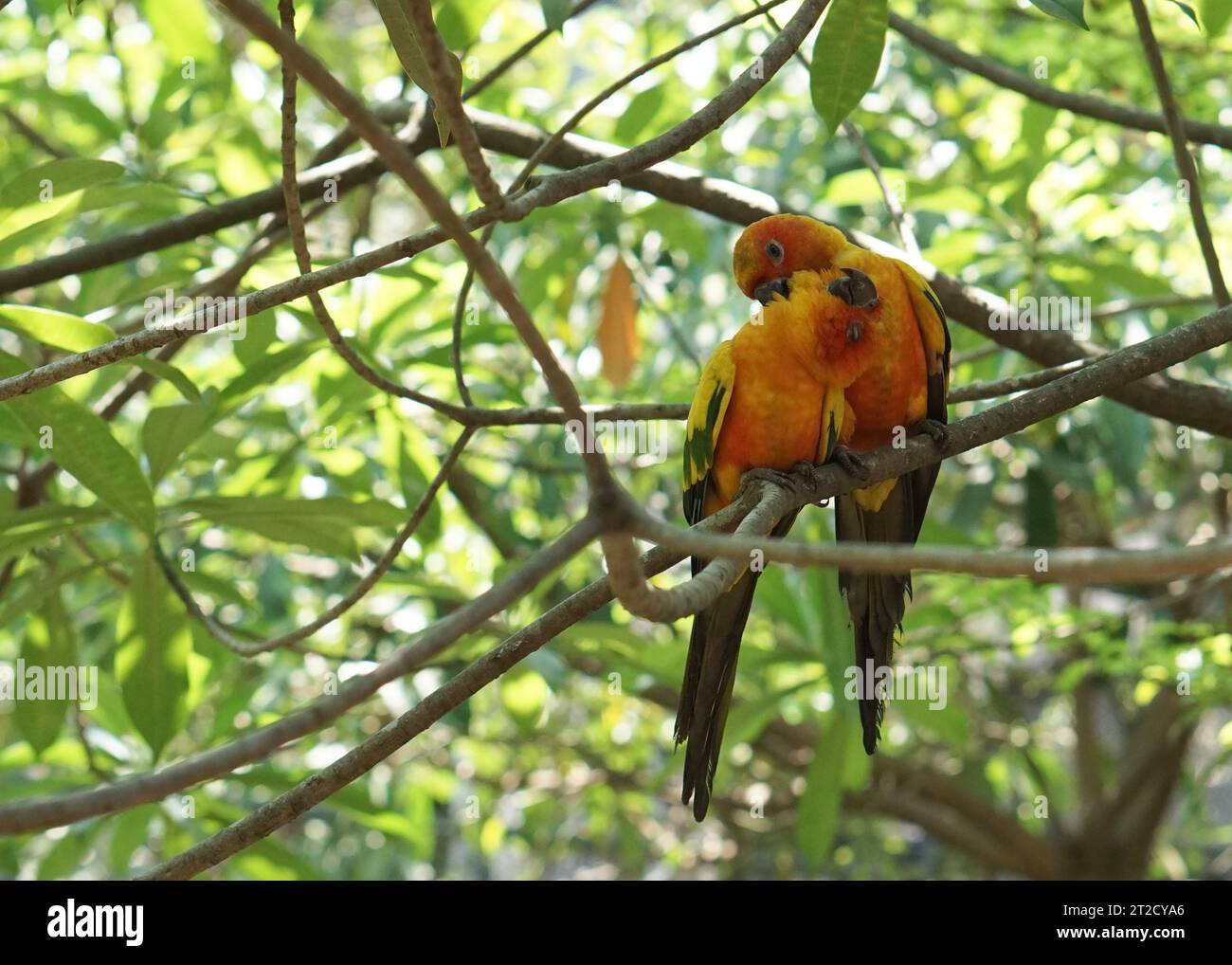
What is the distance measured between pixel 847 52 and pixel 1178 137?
82 centimetres

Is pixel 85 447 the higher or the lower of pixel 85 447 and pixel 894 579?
the higher

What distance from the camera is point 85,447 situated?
2.70 meters

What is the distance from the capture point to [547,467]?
455cm

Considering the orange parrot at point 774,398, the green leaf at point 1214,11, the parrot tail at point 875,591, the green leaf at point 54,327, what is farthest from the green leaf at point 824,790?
the green leaf at point 54,327

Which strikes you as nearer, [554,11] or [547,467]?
[554,11]

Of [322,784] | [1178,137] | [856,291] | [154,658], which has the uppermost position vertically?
[1178,137]

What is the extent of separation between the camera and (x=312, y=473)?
14.6ft

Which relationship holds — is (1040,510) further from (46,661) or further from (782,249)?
(46,661)

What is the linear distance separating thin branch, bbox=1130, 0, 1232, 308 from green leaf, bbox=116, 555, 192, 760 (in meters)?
2.69

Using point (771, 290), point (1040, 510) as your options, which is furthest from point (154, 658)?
point (1040, 510)

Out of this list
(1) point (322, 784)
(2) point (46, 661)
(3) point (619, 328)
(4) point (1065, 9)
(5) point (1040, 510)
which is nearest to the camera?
(1) point (322, 784)

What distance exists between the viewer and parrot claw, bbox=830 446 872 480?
2.78 m

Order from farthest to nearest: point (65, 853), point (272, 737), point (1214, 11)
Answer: point (65, 853)
point (1214, 11)
point (272, 737)

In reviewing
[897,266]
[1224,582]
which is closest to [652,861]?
[1224,582]
